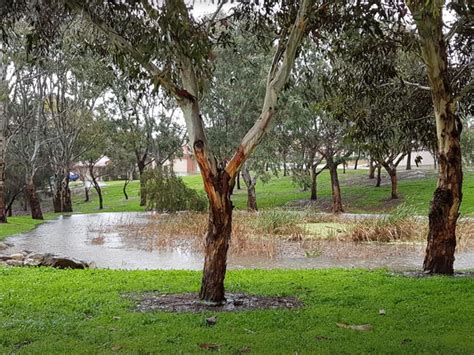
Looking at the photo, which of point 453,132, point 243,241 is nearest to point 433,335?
point 453,132

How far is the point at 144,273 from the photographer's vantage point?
9711mm

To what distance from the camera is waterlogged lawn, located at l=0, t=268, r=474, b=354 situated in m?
4.85

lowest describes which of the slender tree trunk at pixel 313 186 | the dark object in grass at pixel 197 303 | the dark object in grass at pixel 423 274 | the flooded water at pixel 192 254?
the flooded water at pixel 192 254

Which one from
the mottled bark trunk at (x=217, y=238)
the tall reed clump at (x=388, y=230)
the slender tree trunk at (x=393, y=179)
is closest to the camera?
the mottled bark trunk at (x=217, y=238)

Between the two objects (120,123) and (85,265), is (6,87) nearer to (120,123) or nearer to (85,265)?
(120,123)

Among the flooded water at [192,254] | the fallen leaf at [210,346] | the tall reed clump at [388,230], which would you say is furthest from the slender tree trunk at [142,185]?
the fallen leaf at [210,346]

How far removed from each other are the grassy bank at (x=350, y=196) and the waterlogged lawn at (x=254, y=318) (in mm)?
18612

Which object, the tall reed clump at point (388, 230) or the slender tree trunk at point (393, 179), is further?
the slender tree trunk at point (393, 179)

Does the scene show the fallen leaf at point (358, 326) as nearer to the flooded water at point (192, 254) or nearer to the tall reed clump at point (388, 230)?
the flooded water at point (192, 254)

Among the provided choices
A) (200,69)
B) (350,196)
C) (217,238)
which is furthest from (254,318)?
(350,196)

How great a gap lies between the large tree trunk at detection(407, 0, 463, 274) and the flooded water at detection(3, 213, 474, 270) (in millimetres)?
2221

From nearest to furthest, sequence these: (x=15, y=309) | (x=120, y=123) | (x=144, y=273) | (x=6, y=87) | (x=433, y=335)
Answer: (x=433, y=335), (x=15, y=309), (x=144, y=273), (x=6, y=87), (x=120, y=123)

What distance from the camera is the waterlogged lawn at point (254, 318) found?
485 centimetres

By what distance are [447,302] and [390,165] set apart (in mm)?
25153
